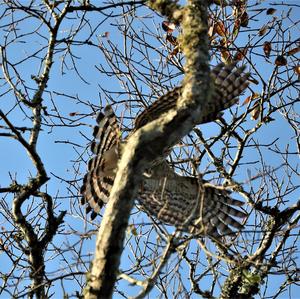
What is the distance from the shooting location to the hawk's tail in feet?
18.5

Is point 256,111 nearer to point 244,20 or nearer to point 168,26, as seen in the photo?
point 244,20

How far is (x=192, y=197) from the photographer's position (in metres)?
6.32

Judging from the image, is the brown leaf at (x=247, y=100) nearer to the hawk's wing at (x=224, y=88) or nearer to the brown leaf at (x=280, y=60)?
the brown leaf at (x=280, y=60)

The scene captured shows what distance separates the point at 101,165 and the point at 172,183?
823 mm

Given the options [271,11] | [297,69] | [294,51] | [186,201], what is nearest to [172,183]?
[186,201]

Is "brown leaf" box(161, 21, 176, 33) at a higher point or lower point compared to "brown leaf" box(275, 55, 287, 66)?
higher

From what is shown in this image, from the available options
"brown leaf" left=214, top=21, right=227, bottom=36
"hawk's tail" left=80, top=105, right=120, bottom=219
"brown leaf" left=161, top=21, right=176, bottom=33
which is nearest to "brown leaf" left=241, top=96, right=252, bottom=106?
"brown leaf" left=214, top=21, right=227, bottom=36

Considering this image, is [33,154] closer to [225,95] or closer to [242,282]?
[225,95]

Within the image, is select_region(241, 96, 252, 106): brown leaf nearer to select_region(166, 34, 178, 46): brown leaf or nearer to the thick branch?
select_region(166, 34, 178, 46): brown leaf

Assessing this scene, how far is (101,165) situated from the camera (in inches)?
235

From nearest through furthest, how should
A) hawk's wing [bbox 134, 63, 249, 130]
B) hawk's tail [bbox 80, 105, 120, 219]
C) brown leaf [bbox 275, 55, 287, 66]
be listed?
hawk's wing [bbox 134, 63, 249, 130] → hawk's tail [bbox 80, 105, 120, 219] → brown leaf [bbox 275, 55, 287, 66]

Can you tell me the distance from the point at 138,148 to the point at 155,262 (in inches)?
38.2

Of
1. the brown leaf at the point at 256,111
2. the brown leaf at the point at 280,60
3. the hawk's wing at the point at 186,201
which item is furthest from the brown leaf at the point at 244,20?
the hawk's wing at the point at 186,201

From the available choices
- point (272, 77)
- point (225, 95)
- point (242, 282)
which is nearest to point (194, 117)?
point (225, 95)
